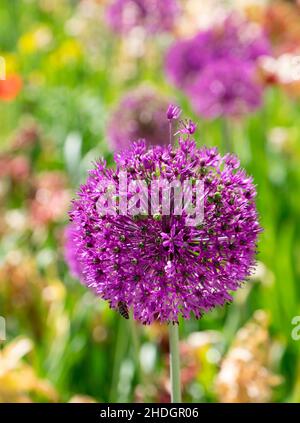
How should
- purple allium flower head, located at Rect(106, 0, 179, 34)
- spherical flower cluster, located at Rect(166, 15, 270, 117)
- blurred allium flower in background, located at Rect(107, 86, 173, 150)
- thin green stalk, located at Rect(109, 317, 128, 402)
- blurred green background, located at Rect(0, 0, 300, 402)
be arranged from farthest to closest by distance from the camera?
purple allium flower head, located at Rect(106, 0, 179, 34) < spherical flower cluster, located at Rect(166, 15, 270, 117) < blurred allium flower in background, located at Rect(107, 86, 173, 150) < thin green stalk, located at Rect(109, 317, 128, 402) < blurred green background, located at Rect(0, 0, 300, 402)

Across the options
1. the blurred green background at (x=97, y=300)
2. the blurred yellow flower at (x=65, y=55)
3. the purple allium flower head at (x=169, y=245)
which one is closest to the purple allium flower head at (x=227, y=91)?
the blurred green background at (x=97, y=300)

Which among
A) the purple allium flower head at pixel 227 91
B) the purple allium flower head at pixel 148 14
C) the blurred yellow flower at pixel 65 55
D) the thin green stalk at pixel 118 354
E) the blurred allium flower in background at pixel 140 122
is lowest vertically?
the thin green stalk at pixel 118 354

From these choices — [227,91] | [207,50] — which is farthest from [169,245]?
[207,50]

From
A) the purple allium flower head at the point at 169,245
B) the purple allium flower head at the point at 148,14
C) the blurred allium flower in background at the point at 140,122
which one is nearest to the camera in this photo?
the purple allium flower head at the point at 169,245

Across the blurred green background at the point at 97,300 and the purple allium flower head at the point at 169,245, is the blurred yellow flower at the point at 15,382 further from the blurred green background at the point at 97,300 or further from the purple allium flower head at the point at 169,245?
the purple allium flower head at the point at 169,245

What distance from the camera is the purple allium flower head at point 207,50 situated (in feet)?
9.36

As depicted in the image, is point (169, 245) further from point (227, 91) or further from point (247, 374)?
point (227, 91)

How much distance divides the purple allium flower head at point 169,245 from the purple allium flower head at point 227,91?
1.44m

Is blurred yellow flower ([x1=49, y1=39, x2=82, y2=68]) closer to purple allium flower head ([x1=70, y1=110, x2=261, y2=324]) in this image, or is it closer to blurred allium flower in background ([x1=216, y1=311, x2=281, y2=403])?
blurred allium flower in background ([x1=216, y1=311, x2=281, y2=403])

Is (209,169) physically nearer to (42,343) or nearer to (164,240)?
(164,240)

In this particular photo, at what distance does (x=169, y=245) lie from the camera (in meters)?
1.04

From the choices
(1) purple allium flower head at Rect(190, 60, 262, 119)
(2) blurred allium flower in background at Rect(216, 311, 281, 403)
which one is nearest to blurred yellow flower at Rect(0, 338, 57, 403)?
(2) blurred allium flower in background at Rect(216, 311, 281, 403)

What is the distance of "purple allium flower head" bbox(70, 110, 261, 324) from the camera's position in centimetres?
105

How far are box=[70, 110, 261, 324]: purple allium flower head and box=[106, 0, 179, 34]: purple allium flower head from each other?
2.26 meters
